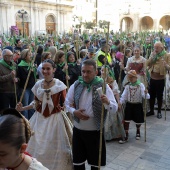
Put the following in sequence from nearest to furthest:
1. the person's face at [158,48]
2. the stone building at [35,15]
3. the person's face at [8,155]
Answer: the person's face at [8,155]
the person's face at [158,48]
the stone building at [35,15]

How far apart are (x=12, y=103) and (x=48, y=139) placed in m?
2.16

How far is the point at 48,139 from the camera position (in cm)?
369

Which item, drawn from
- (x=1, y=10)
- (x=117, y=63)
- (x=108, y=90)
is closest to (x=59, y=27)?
(x=1, y=10)

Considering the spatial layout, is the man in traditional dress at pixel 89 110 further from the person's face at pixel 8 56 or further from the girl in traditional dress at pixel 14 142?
the person's face at pixel 8 56

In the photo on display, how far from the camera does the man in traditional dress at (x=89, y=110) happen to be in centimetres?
307

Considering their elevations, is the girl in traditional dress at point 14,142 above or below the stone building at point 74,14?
below

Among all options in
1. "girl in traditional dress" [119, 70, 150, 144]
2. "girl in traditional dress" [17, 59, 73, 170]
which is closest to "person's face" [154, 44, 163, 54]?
"girl in traditional dress" [119, 70, 150, 144]

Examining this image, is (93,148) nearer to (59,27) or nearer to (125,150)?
(125,150)

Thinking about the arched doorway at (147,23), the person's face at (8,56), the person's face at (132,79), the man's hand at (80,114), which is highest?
the arched doorway at (147,23)

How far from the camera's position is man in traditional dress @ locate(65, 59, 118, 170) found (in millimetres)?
3074

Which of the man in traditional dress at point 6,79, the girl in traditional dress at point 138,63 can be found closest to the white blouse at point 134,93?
the girl in traditional dress at point 138,63

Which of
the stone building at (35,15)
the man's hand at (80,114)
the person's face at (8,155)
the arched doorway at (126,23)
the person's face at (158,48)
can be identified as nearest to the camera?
the person's face at (8,155)

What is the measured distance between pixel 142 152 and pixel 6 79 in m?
3.09

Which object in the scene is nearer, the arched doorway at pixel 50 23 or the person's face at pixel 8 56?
the person's face at pixel 8 56
